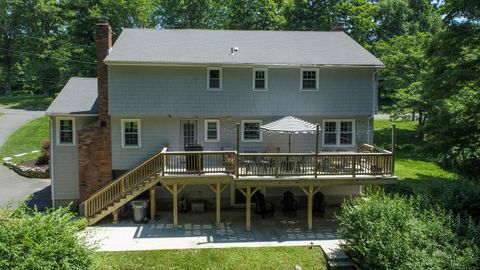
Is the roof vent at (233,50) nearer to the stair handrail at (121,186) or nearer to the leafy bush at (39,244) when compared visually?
the stair handrail at (121,186)

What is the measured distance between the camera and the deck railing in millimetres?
15297

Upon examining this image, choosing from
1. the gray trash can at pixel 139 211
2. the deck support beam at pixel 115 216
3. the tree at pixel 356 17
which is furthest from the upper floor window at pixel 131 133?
the tree at pixel 356 17

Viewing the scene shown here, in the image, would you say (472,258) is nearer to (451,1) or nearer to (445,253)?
→ (445,253)

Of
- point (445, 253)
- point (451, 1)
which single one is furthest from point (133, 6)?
point (445, 253)

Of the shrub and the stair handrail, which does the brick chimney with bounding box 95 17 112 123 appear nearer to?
the stair handrail

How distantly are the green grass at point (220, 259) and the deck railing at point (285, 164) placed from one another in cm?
322

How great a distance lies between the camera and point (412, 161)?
26.2 meters

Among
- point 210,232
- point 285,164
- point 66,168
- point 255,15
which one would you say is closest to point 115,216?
point 66,168

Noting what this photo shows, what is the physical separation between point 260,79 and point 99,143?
8054 millimetres

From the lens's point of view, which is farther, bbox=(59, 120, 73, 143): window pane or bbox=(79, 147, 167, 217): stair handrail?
bbox=(59, 120, 73, 143): window pane

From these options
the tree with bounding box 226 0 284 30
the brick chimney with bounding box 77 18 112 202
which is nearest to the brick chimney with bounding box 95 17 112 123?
the brick chimney with bounding box 77 18 112 202

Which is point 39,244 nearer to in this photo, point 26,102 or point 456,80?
point 456,80

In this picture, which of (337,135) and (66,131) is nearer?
(66,131)

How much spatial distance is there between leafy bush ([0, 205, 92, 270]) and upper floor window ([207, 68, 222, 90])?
944 cm
